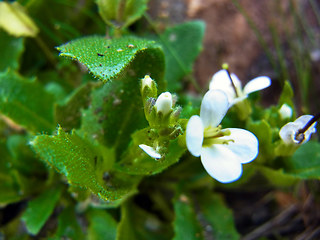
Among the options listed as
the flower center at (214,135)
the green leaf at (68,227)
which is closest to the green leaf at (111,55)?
the flower center at (214,135)

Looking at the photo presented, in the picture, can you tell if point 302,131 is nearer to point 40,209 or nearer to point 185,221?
point 185,221

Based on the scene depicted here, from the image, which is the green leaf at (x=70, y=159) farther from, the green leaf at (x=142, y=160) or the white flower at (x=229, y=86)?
the white flower at (x=229, y=86)

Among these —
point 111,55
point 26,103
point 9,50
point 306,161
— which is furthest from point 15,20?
point 306,161

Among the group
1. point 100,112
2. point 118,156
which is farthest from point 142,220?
point 100,112

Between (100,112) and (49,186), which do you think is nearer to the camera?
(100,112)

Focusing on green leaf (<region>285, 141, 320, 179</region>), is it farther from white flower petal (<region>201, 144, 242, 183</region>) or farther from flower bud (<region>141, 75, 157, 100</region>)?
flower bud (<region>141, 75, 157, 100</region>)

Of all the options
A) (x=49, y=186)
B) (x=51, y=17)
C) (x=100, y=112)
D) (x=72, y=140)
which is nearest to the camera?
(x=72, y=140)

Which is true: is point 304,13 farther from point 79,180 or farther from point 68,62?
point 79,180

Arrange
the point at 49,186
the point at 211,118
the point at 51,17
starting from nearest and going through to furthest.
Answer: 1. the point at 211,118
2. the point at 49,186
3. the point at 51,17

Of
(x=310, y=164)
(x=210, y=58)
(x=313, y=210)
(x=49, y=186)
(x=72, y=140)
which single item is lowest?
(x=313, y=210)
